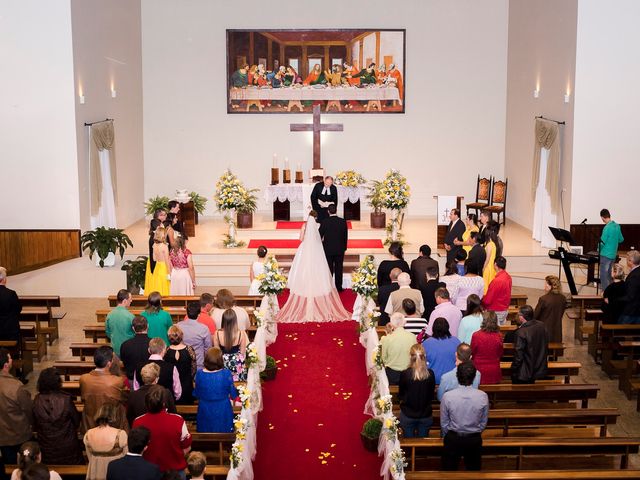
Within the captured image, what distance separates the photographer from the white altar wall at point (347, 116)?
73.7ft

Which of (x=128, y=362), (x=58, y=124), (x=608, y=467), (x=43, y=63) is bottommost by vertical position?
(x=608, y=467)

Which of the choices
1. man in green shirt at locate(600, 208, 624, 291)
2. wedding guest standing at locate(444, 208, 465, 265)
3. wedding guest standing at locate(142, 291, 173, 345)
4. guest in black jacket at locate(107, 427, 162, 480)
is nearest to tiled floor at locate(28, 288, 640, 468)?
man in green shirt at locate(600, 208, 624, 291)

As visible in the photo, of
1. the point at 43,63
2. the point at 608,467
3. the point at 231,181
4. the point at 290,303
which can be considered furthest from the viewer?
the point at 231,181

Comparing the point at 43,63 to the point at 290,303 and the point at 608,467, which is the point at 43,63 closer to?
the point at 290,303

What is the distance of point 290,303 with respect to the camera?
13211 millimetres

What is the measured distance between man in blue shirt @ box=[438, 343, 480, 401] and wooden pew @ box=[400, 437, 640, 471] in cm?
50

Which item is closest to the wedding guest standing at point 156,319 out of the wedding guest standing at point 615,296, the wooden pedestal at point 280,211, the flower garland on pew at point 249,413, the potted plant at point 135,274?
the flower garland on pew at point 249,413

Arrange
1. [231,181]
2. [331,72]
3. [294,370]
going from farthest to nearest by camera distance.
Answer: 1. [331,72]
2. [231,181]
3. [294,370]

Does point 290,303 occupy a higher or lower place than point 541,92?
lower

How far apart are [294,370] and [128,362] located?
304 cm

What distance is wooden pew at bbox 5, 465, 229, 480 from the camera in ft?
23.1

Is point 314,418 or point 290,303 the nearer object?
point 314,418

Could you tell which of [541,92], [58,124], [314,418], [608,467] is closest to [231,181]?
[58,124]

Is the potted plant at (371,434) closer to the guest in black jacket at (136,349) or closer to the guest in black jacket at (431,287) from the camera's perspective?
the guest in black jacket at (136,349)
